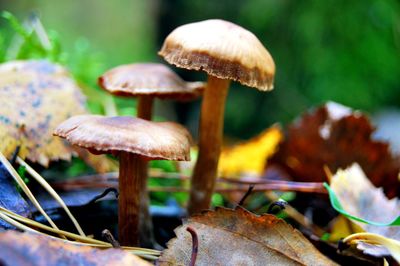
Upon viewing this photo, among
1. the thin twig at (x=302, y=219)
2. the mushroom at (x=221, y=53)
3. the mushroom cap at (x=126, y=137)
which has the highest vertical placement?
the mushroom at (x=221, y=53)

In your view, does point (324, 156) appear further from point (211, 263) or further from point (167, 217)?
point (211, 263)

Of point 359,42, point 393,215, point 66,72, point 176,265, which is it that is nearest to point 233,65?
point 176,265

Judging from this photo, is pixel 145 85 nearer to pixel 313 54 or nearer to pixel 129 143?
pixel 129 143

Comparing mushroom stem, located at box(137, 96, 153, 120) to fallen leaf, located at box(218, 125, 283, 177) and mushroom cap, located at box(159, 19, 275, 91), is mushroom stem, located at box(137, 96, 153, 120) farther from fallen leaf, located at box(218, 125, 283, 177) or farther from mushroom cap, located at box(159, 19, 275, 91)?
fallen leaf, located at box(218, 125, 283, 177)

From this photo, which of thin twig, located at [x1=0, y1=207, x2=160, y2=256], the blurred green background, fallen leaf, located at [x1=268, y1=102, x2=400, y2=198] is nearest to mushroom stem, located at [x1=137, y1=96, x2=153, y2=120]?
thin twig, located at [x1=0, y1=207, x2=160, y2=256]

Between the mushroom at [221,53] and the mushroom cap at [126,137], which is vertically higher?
the mushroom at [221,53]

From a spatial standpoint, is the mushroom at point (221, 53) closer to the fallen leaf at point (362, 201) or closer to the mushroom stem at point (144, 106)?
the mushroom stem at point (144, 106)

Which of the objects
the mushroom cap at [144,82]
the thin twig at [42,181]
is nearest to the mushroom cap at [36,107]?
the thin twig at [42,181]
